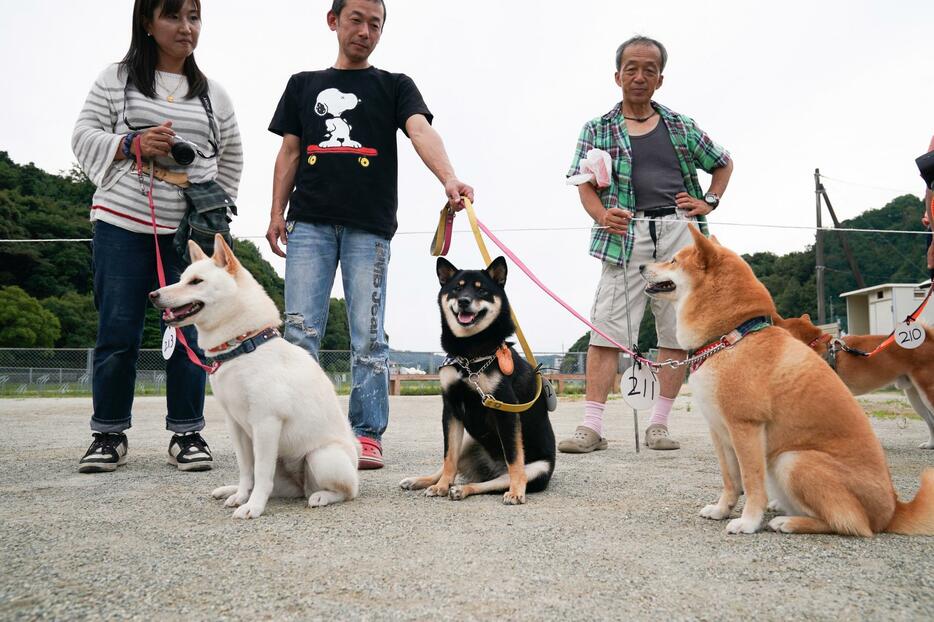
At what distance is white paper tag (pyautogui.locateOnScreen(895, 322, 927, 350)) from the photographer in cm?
454

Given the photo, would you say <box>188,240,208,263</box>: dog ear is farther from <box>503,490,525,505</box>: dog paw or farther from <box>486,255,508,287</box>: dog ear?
<box>503,490,525,505</box>: dog paw

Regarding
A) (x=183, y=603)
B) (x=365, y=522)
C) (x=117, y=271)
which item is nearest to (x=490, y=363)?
(x=365, y=522)

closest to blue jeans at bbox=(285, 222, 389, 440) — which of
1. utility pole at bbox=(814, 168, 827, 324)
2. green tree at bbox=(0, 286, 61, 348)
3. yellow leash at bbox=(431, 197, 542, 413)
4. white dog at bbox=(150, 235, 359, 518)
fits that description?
yellow leash at bbox=(431, 197, 542, 413)

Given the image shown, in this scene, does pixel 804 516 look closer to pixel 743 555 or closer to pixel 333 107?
pixel 743 555

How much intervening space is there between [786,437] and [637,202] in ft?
8.90

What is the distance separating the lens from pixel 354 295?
4.02 m

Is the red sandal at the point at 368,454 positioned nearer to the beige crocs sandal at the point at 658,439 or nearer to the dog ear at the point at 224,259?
the dog ear at the point at 224,259

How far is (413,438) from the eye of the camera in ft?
20.8

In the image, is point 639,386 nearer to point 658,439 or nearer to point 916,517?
point 658,439

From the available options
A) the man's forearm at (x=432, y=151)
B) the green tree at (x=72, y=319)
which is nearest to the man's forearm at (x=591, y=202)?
the man's forearm at (x=432, y=151)

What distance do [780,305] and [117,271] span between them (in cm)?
5042

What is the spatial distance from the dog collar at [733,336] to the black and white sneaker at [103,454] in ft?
11.1

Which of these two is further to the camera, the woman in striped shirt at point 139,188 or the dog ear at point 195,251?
the woman in striped shirt at point 139,188

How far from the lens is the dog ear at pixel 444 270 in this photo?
11.9ft
